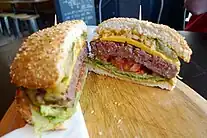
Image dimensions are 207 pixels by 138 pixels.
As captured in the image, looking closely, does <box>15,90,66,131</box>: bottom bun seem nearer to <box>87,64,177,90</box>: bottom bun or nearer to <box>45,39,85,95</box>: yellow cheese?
<box>45,39,85,95</box>: yellow cheese

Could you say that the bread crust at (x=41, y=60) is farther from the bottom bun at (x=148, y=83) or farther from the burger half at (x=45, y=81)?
the bottom bun at (x=148, y=83)

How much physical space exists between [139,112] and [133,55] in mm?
397

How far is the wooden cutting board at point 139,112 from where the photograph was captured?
1345 millimetres

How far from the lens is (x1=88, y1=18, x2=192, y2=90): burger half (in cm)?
165

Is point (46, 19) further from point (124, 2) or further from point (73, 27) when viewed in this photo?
point (73, 27)

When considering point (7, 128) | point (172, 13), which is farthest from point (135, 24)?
point (172, 13)

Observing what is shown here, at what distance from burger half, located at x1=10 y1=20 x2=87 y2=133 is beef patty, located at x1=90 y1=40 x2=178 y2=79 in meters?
0.39

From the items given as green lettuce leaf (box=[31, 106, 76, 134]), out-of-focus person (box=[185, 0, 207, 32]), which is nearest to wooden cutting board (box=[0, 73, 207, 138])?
green lettuce leaf (box=[31, 106, 76, 134])

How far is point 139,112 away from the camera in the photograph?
149 cm

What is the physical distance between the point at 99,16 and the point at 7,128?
2662mm

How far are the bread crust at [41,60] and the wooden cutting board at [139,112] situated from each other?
283 millimetres

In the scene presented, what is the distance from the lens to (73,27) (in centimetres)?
163

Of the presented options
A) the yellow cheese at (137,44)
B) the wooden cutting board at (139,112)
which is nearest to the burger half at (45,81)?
the wooden cutting board at (139,112)

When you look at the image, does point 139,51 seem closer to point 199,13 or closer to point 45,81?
point 45,81
